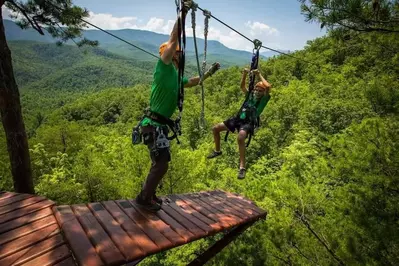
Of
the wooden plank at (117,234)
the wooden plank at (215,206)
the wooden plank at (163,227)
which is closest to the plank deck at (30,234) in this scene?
the wooden plank at (117,234)

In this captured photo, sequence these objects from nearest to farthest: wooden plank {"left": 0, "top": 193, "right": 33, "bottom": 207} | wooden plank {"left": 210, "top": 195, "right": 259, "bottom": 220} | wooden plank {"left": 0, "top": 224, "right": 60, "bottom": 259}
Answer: wooden plank {"left": 0, "top": 224, "right": 60, "bottom": 259} < wooden plank {"left": 0, "top": 193, "right": 33, "bottom": 207} < wooden plank {"left": 210, "top": 195, "right": 259, "bottom": 220}

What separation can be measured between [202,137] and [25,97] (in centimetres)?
14098

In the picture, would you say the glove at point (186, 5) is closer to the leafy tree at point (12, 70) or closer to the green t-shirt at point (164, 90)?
the green t-shirt at point (164, 90)

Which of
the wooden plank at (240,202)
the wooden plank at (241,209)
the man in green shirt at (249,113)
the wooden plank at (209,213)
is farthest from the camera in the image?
the man in green shirt at (249,113)

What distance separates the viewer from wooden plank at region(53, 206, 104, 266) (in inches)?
103

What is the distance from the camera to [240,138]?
18.6ft

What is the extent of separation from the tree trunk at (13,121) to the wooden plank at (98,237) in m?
2.20

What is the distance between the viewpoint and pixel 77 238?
115 inches

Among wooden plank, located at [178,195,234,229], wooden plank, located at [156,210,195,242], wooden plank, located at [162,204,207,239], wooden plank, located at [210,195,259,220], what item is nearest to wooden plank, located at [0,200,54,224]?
wooden plank, located at [156,210,195,242]

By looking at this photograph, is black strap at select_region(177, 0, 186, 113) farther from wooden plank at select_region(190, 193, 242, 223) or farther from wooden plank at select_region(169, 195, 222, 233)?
wooden plank at select_region(190, 193, 242, 223)

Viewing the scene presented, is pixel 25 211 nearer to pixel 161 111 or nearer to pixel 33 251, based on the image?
pixel 33 251

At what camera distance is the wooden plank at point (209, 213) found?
4.05 metres

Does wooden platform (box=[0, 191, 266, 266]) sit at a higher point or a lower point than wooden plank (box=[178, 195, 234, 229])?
higher

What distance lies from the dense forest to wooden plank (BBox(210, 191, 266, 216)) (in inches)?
41.5
